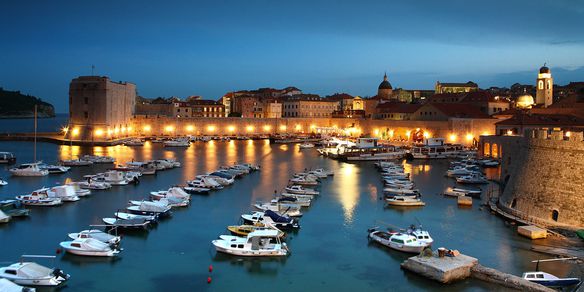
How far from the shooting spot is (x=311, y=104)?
60.2m

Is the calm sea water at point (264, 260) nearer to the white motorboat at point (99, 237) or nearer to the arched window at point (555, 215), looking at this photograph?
the white motorboat at point (99, 237)

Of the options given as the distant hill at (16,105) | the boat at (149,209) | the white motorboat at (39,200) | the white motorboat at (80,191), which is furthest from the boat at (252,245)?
the distant hill at (16,105)

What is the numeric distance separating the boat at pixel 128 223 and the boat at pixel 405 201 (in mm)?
7652

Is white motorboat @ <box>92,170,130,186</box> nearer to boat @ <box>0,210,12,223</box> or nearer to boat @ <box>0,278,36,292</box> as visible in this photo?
boat @ <box>0,210,12,223</box>

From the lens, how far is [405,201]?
17219mm

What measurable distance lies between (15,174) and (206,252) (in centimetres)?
1477

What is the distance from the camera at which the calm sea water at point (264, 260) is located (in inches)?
405

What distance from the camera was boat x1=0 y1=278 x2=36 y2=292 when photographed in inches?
341

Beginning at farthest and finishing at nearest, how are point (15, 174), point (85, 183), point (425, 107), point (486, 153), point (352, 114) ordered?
point (352, 114)
point (425, 107)
point (486, 153)
point (15, 174)
point (85, 183)

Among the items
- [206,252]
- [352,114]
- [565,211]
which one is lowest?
[206,252]

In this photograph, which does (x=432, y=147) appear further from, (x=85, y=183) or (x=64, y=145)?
(x=64, y=145)

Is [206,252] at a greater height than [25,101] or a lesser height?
lesser

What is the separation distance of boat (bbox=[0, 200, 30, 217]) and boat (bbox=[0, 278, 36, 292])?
6.45m

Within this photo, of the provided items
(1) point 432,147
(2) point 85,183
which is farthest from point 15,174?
(1) point 432,147
